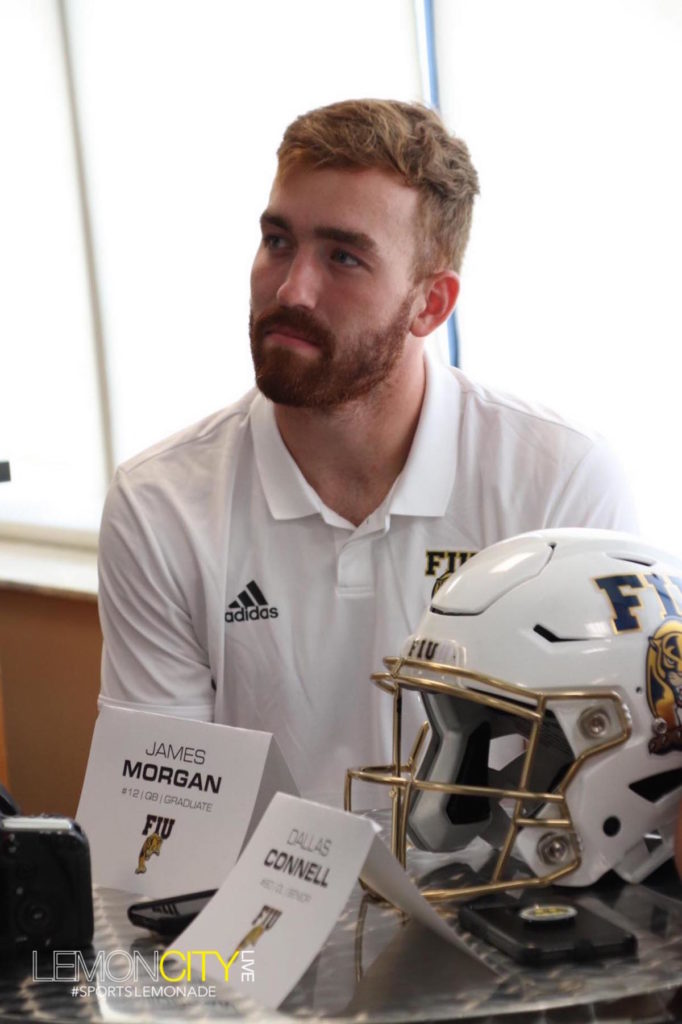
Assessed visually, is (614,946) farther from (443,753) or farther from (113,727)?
(113,727)

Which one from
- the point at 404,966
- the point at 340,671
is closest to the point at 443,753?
the point at 404,966

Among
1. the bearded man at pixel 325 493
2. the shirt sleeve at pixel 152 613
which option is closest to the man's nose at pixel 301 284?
the bearded man at pixel 325 493

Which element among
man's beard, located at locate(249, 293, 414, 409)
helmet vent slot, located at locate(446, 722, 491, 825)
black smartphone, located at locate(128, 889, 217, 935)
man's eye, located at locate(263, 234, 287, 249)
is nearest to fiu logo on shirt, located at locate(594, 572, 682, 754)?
helmet vent slot, located at locate(446, 722, 491, 825)

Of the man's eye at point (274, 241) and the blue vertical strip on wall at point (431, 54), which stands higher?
the blue vertical strip on wall at point (431, 54)

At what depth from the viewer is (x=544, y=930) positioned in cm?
106

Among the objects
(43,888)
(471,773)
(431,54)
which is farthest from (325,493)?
(431,54)

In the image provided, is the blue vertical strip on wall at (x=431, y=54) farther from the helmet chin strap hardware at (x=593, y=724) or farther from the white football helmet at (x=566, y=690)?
the helmet chin strap hardware at (x=593, y=724)

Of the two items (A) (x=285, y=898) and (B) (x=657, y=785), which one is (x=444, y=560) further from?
(A) (x=285, y=898)

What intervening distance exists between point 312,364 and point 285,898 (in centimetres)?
90

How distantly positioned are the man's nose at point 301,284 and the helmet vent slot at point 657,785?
81 centimetres

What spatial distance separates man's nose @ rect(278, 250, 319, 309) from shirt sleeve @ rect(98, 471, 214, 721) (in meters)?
0.30

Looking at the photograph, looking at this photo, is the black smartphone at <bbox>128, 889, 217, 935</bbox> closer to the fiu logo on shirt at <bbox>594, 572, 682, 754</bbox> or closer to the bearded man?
the fiu logo on shirt at <bbox>594, 572, 682, 754</bbox>

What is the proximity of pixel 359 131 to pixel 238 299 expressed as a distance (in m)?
1.21

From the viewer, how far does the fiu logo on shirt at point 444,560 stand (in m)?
1.74
